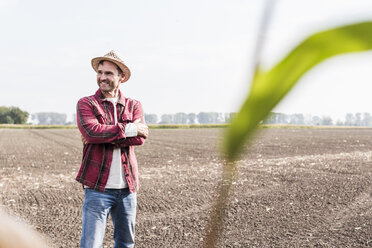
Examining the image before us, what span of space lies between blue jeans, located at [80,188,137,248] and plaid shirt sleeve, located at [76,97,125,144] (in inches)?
15.5

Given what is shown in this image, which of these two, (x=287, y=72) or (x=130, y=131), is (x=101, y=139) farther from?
(x=287, y=72)

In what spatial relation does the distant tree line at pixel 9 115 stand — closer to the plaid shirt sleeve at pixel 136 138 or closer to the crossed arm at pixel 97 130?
the crossed arm at pixel 97 130

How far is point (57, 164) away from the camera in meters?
11.8

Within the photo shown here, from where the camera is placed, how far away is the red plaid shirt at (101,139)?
106 inches

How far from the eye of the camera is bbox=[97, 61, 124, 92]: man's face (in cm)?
279

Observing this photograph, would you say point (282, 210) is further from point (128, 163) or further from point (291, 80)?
point (291, 80)

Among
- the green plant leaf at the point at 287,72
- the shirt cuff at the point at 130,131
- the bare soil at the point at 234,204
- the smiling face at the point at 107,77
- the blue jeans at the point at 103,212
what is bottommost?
the bare soil at the point at 234,204

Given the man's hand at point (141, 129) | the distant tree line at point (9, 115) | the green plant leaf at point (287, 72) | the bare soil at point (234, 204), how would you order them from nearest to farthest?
the green plant leaf at point (287, 72) → the man's hand at point (141, 129) → the bare soil at point (234, 204) → the distant tree line at point (9, 115)

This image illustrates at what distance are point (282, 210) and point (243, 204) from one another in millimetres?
712

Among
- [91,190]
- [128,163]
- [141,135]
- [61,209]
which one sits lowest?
[61,209]

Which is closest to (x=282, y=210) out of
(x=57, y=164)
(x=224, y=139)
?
(x=224, y=139)

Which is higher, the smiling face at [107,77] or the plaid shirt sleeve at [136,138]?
the smiling face at [107,77]

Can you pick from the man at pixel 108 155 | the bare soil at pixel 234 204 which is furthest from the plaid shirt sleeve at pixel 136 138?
the bare soil at pixel 234 204

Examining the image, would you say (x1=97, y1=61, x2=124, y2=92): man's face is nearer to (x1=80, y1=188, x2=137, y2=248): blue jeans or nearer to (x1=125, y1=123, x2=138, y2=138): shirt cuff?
(x1=125, y1=123, x2=138, y2=138): shirt cuff
